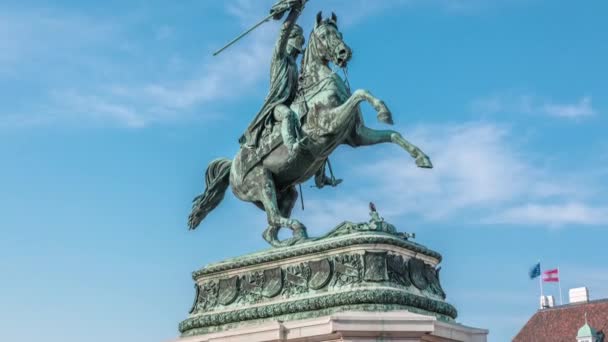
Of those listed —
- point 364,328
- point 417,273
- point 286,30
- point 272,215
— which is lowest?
point 364,328

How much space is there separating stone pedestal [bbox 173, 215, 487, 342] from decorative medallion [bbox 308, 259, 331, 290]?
16 mm

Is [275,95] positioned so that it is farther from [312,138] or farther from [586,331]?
[586,331]

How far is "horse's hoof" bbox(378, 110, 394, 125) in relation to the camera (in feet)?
56.7

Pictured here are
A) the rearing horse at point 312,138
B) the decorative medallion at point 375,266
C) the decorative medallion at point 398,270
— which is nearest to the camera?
the decorative medallion at point 375,266

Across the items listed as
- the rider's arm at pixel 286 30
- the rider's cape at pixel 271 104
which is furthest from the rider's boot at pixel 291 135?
the rider's arm at pixel 286 30

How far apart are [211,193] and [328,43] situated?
160 inches

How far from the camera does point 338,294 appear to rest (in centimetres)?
1659

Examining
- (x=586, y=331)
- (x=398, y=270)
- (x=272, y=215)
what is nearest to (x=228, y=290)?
(x=272, y=215)

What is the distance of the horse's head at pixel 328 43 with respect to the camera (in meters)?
18.6

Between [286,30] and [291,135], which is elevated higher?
[286,30]

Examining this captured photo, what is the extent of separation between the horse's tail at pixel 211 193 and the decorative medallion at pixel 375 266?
187 inches

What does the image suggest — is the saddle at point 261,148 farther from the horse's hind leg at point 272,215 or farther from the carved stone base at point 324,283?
the carved stone base at point 324,283

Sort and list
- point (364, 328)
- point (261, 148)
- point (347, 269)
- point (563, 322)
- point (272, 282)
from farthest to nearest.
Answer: point (563, 322) < point (261, 148) < point (272, 282) < point (347, 269) < point (364, 328)

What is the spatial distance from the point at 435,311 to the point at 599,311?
47.4m
